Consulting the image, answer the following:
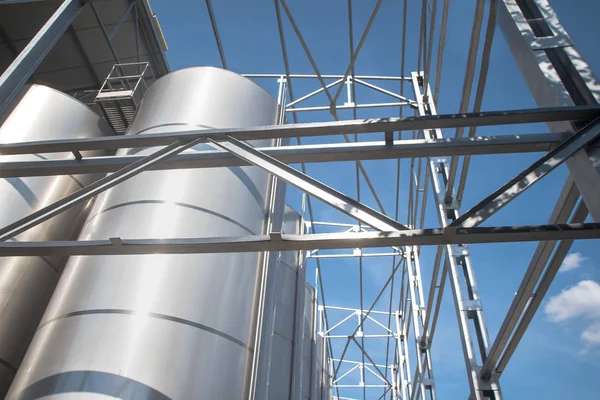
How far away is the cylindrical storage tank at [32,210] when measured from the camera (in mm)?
6543

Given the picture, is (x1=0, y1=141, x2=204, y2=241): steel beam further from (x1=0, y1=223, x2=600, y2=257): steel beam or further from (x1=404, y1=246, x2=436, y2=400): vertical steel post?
(x1=404, y1=246, x2=436, y2=400): vertical steel post

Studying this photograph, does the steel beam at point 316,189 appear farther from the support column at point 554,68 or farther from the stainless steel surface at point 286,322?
the stainless steel surface at point 286,322

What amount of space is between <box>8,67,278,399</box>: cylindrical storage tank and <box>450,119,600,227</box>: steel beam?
3043 mm

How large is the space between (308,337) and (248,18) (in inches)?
389

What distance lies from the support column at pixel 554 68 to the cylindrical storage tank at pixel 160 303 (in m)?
3.73

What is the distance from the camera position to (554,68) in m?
4.36

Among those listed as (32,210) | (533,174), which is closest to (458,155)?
(533,174)

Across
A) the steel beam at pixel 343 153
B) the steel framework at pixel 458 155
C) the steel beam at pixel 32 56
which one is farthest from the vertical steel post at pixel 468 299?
the steel beam at pixel 32 56

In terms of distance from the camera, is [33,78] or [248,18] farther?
[33,78]

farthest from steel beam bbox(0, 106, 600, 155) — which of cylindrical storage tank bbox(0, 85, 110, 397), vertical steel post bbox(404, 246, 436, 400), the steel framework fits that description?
vertical steel post bbox(404, 246, 436, 400)

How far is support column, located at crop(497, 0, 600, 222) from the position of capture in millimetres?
3959

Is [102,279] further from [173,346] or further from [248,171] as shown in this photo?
[248,171]

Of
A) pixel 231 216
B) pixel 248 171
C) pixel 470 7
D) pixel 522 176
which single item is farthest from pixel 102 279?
pixel 470 7

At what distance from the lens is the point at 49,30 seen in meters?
6.07
